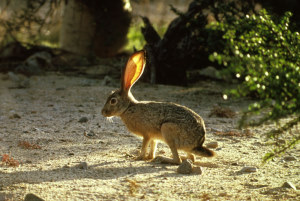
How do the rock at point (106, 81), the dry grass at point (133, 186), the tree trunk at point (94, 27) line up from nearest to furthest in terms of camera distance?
the dry grass at point (133, 186) → the rock at point (106, 81) → the tree trunk at point (94, 27)

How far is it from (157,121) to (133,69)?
0.78 m

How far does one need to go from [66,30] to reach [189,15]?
3.77 m

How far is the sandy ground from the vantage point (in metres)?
4.20

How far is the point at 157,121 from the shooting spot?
5.35 meters

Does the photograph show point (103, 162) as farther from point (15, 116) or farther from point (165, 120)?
point (15, 116)

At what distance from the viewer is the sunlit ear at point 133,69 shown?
568cm

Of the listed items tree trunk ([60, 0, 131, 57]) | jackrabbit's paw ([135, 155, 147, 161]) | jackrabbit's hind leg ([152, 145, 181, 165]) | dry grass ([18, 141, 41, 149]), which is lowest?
dry grass ([18, 141, 41, 149])

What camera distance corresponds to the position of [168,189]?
4.31 metres

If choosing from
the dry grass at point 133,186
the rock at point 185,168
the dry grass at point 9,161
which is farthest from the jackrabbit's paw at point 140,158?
the dry grass at point 9,161

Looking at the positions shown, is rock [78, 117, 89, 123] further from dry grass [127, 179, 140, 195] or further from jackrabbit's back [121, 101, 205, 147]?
dry grass [127, 179, 140, 195]

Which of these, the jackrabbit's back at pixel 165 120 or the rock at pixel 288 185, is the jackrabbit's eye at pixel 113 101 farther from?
the rock at pixel 288 185

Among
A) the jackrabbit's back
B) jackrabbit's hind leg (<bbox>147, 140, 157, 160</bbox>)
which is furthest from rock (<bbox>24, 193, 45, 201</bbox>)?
jackrabbit's hind leg (<bbox>147, 140, 157, 160</bbox>)

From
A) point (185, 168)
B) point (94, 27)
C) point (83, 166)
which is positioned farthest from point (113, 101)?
point (94, 27)

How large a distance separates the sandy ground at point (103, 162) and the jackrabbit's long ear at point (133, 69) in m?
0.79
